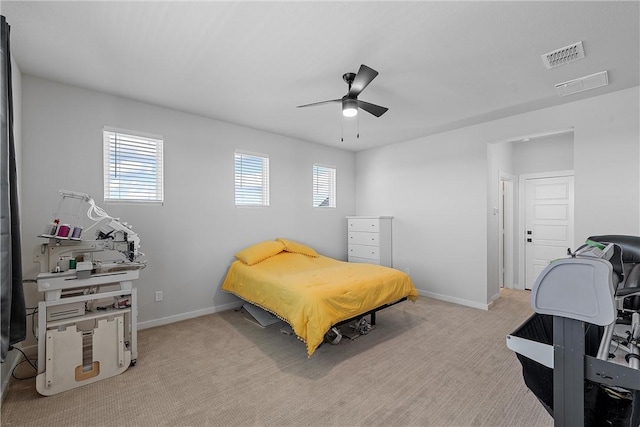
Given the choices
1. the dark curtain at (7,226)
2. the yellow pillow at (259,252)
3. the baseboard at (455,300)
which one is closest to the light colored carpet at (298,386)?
the dark curtain at (7,226)

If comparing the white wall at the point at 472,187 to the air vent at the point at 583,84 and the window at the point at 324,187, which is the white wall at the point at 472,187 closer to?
the air vent at the point at 583,84

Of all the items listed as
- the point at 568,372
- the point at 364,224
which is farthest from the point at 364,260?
the point at 568,372

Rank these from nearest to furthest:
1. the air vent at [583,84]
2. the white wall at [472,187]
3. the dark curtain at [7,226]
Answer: the dark curtain at [7,226], the air vent at [583,84], the white wall at [472,187]

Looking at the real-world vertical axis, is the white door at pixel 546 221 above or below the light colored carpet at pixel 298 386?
above

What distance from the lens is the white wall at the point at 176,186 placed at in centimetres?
280

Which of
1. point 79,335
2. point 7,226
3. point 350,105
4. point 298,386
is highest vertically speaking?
point 350,105

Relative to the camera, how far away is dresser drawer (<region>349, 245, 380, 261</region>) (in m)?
4.98

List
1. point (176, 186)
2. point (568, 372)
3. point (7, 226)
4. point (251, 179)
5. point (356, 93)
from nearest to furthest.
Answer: point (568, 372) → point (7, 226) → point (356, 93) → point (176, 186) → point (251, 179)

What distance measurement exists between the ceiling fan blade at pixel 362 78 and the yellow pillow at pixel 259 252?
2.42 m

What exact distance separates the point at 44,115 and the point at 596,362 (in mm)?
4404

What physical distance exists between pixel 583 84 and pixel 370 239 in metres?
3.34

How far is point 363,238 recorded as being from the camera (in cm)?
520

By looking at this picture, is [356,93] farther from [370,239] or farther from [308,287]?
[370,239]

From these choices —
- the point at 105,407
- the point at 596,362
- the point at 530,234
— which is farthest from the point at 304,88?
the point at 530,234
